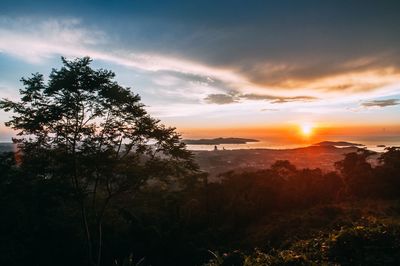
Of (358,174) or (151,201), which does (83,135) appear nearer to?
(151,201)

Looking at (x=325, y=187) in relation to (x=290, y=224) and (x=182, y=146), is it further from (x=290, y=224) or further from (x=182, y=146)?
(x=182, y=146)

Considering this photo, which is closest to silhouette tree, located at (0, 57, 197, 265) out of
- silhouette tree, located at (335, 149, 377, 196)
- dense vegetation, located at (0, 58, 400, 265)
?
dense vegetation, located at (0, 58, 400, 265)

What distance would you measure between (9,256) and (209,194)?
16.0 metres

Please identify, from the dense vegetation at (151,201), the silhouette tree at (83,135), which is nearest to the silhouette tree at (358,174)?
the dense vegetation at (151,201)

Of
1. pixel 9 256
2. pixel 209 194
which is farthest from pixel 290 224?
pixel 9 256

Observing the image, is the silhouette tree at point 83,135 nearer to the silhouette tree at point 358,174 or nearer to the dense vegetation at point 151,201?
the dense vegetation at point 151,201

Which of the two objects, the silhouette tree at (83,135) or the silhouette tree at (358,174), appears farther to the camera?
the silhouette tree at (358,174)

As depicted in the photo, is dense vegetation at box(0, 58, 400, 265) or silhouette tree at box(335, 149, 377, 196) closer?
dense vegetation at box(0, 58, 400, 265)

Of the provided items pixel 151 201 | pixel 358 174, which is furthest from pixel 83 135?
pixel 358 174

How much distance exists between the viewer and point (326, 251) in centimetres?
926

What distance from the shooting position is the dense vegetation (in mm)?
14323

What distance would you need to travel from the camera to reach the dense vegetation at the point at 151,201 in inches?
564

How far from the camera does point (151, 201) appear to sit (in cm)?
3058

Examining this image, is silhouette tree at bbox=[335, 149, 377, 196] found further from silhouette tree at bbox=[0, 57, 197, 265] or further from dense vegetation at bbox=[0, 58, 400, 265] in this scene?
silhouette tree at bbox=[0, 57, 197, 265]
